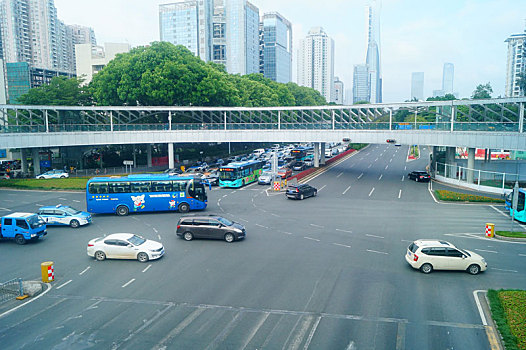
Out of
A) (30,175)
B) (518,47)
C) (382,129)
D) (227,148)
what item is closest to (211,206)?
(382,129)

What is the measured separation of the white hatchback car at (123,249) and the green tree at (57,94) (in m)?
55.2

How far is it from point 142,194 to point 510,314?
25607mm

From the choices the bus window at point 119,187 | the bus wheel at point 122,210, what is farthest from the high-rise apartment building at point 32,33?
the bus wheel at point 122,210

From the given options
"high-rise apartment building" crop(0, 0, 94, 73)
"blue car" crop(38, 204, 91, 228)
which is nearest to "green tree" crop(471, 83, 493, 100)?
"blue car" crop(38, 204, 91, 228)

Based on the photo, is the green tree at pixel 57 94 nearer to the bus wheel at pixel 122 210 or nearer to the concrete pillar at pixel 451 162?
the bus wheel at pixel 122 210

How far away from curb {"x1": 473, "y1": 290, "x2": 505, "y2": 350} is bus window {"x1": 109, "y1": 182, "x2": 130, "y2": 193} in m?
24.9

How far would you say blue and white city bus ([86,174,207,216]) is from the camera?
31078 millimetres

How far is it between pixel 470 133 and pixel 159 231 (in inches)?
1381

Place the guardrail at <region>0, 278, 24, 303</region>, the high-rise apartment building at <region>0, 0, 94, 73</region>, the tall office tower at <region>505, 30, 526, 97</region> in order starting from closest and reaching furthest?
the guardrail at <region>0, 278, 24, 303</region>
the high-rise apartment building at <region>0, 0, 94, 73</region>
the tall office tower at <region>505, 30, 526, 97</region>

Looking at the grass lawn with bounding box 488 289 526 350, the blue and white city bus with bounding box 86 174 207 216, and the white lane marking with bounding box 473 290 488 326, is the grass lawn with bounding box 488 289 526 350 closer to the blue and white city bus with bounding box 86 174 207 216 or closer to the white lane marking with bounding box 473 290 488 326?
the white lane marking with bounding box 473 290 488 326

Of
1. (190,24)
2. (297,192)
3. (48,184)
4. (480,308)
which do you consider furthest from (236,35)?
(480,308)

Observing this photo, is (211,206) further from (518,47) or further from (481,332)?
(518,47)

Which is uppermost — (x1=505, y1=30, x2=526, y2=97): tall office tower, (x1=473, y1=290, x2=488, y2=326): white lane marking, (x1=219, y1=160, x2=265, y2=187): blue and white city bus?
(x1=505, y1=30, x2=526, y2=97): tall office tower

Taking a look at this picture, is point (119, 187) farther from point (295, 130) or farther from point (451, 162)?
point (451, 162)
